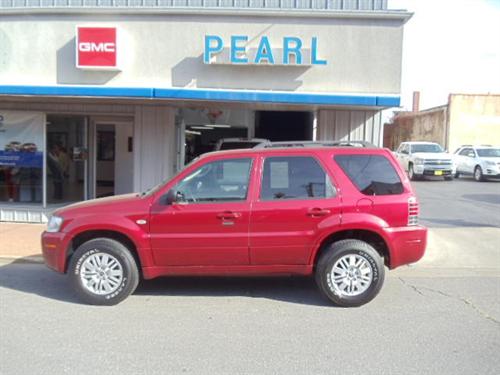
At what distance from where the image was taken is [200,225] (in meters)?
5.42

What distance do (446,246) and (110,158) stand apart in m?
8.05

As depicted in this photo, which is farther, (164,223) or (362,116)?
(362,116)

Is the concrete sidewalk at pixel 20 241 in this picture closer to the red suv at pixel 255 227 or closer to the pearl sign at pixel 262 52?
the red suv at pixel 255 227

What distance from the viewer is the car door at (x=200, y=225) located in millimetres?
5422

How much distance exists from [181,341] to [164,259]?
127 centimetres

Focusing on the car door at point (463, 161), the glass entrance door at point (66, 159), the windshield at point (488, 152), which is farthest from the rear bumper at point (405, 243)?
the car door at point (463, 161)

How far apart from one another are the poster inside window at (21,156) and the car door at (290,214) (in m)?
7.24

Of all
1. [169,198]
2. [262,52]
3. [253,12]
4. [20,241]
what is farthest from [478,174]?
[169,198]

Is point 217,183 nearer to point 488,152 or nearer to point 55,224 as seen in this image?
point 55,224

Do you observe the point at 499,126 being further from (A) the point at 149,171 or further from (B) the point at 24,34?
(B) the point at 24,34

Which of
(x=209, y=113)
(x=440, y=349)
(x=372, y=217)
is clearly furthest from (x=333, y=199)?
(x=209, y=113)

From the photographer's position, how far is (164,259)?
553cm

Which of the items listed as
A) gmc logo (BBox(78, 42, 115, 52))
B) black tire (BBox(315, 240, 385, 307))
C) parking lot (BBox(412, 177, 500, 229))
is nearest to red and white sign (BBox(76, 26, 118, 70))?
gmc logo (BBox(78, 42, 115, 52))

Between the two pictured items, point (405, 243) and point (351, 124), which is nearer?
point (405, 243)
